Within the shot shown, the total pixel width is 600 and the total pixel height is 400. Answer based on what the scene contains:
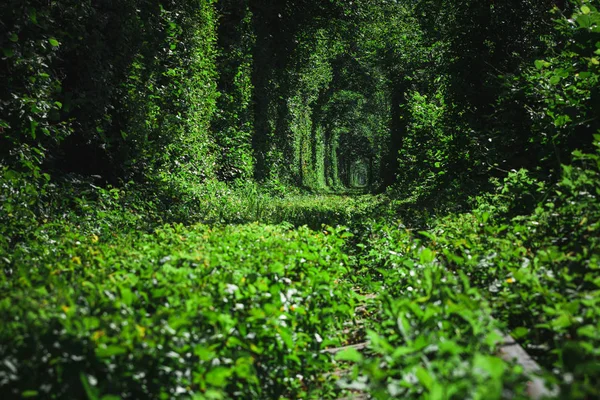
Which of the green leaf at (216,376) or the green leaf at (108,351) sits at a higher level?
the green leaf at (108,351)

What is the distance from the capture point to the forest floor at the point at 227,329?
2.20 metres

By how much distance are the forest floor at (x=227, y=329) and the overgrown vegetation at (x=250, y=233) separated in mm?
15

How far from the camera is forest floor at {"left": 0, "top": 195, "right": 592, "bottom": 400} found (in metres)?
2.20

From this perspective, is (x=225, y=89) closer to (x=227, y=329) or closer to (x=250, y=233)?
(x=250, y=233)

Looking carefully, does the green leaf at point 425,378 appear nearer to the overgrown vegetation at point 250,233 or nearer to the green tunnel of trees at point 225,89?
the overgrown vegetation at point 250,233

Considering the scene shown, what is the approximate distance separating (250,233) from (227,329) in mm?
2612

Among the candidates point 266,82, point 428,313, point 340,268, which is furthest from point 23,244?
point 266,82

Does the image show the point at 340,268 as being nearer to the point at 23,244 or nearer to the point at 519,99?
the point at 23,244

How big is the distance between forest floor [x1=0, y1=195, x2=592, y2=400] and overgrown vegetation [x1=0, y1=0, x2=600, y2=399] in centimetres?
2

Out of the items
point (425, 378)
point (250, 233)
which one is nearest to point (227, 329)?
point (425, 378)

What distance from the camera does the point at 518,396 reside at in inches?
74.2

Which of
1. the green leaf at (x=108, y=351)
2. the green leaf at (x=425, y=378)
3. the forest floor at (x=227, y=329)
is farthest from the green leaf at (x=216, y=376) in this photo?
the green leaf at (x=425, y=378)

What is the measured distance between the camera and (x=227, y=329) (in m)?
2.83

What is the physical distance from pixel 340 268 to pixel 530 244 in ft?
5.60
